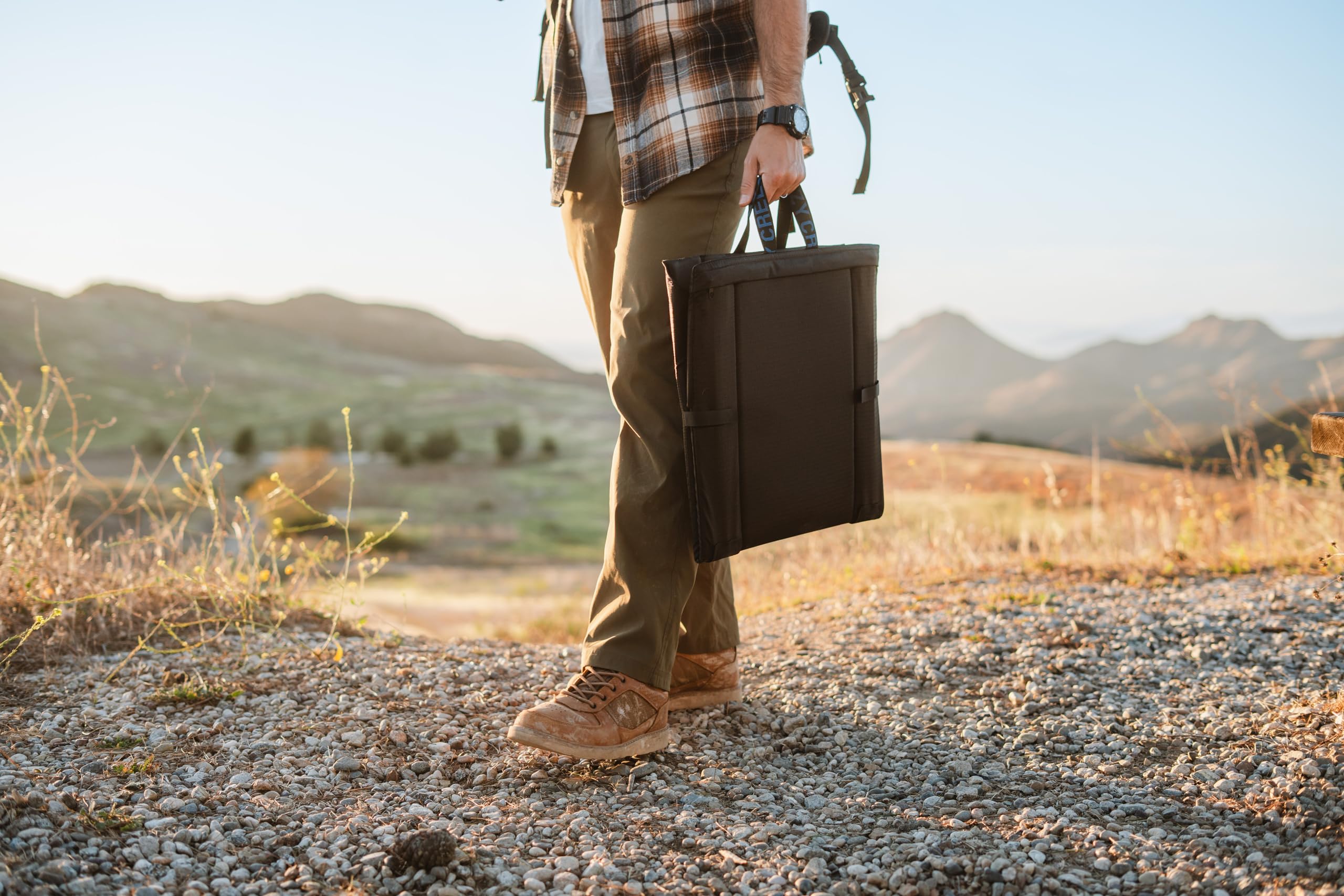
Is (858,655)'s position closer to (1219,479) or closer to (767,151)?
(767,151)

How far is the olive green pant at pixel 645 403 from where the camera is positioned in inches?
89.8

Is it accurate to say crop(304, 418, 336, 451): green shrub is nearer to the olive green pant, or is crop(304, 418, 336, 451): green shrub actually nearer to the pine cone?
the olive green pant

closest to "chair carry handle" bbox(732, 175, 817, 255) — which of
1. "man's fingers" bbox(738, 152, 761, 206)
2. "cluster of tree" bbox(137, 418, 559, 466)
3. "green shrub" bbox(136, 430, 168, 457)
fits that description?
"man's fingers" bbox(738, 152, 761, 206)

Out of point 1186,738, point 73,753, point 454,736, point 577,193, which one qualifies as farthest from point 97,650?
point 1186,738

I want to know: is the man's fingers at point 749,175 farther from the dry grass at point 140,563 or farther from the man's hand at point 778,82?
the dry grass at point 140,563

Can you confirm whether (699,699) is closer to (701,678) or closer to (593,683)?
(701,678)

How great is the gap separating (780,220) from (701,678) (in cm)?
132

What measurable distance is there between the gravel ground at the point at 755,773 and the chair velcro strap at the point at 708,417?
0.88m

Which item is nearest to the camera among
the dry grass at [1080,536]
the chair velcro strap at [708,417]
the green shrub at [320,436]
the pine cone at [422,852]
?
the pine cone at [422,852]

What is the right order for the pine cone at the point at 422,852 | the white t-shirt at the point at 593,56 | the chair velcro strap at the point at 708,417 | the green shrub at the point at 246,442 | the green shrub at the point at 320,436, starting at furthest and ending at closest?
the green shrub at the point at 320,436 → the green shrub at the point at 246,442 → the white t-shirt at the point at 593,56 → the chair velcro strap at the point at 708,417 → the pine cone at the point at 422,852

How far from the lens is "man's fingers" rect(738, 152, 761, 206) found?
2.30 meters

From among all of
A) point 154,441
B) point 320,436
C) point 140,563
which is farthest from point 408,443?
point 140,563

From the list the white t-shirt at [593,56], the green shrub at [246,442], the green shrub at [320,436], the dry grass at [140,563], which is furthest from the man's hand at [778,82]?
the green shrub at [320,436]

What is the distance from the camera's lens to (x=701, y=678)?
109 inches
